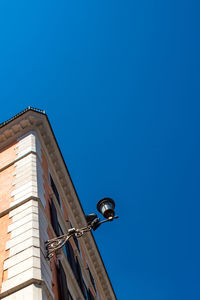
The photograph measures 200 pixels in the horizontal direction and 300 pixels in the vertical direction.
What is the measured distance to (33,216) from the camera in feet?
26.6

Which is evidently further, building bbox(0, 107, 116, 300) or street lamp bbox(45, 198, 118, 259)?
street lamp bbox(45, 198, 118, 259)

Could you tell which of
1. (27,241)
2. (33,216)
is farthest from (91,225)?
(27,241)

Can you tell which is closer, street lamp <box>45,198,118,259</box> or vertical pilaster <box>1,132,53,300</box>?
vertical pilaster <box>1,132,53,300</box>

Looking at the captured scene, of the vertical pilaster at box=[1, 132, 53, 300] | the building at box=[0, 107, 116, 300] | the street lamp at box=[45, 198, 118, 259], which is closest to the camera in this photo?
the vertical pilaster at box=[1, 132, 53, 300]

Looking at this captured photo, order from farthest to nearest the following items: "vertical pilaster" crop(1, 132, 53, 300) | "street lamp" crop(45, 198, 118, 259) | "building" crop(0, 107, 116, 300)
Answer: "street lamp" crop(45, 198, 118, 259), "building" crop(0, 107, 116, 300), "vertical pilaster" crop(1, 132, 53, 300)

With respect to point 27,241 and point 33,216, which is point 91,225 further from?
point 27,241

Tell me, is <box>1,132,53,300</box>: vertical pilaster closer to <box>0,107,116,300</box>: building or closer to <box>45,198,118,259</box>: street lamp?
<box>0,107,116,300</box>: building

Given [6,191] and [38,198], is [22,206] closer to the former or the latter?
[38,198]

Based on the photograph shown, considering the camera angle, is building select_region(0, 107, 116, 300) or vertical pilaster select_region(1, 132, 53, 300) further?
building select_region(0, 107, 116, 300)

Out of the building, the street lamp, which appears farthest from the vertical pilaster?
the street lamp

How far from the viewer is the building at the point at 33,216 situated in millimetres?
6531

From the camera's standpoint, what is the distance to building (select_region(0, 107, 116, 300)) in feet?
21.4

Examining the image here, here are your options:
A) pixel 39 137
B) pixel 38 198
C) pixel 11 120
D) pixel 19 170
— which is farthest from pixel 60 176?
pixel 38 198

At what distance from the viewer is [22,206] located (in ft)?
28.7
